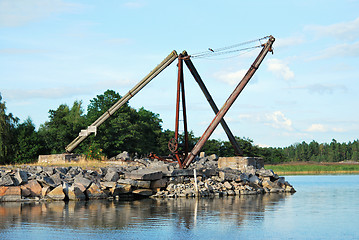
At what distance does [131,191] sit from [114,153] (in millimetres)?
23827

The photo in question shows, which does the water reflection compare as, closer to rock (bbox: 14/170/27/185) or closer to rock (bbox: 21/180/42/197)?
rock (bbox: 21/180/42/197)

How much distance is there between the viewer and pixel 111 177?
1104 inches

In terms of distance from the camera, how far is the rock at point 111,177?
92.2 ft

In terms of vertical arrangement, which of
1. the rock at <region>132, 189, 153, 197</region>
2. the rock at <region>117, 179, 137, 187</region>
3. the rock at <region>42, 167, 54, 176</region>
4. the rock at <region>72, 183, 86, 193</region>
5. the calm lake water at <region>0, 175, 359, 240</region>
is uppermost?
the rock at <region>42, 167, 54, 176</region>

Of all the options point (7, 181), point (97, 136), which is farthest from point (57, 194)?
point (97, 136)

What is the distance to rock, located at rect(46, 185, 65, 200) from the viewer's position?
25609 millimetres

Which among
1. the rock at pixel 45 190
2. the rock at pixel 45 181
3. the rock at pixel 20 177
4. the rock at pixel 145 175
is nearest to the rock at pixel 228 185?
the rock at pixel 145 175

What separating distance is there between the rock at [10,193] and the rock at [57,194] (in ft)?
5.09

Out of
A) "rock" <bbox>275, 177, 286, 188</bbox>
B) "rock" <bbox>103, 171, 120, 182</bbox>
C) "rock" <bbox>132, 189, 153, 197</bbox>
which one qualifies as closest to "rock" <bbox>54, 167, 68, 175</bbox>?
"rock" <bbox>103, 171, 120, 182</bbox>

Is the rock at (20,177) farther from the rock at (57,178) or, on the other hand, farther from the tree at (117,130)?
the tree at (117,130)

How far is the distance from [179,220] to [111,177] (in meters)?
10.6

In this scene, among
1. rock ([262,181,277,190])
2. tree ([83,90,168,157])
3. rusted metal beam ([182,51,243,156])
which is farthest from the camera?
→ tree ([83,90,168,157])

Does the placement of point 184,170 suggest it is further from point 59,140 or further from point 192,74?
point 59,140

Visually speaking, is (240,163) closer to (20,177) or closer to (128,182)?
(128,182)
